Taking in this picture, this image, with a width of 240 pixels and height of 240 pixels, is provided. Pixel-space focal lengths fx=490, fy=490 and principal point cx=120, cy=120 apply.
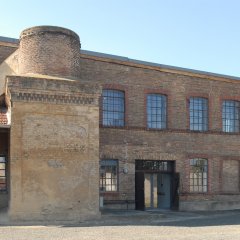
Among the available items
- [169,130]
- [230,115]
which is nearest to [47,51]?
[169,130]

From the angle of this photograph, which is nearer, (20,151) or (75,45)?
(20,151)

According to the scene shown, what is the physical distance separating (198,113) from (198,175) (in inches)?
142

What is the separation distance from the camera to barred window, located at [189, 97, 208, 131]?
2845cm

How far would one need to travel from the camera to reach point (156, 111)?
89.5 feet

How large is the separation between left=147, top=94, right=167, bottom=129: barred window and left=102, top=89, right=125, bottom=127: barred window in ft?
5.49

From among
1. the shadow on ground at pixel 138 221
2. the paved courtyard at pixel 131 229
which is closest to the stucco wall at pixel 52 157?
the shadow on ground at pixel 138 221

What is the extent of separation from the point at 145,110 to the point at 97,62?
3738 mm

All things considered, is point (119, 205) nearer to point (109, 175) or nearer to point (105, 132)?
point (109, 175)

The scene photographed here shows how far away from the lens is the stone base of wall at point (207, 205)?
2753 centimetres

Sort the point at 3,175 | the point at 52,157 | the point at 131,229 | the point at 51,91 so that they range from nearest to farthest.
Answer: the point at 131,229 < the point at 52,157 < the point at 51,91 < the point at 3,175

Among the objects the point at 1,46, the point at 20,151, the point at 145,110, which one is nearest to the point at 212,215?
the point at 145,110

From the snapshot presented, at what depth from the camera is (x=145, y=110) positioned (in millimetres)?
26625

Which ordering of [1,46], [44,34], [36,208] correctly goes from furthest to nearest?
[1,46] < [44,34] < [36,208]

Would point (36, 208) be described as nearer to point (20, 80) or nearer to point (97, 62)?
point (20, 80)
